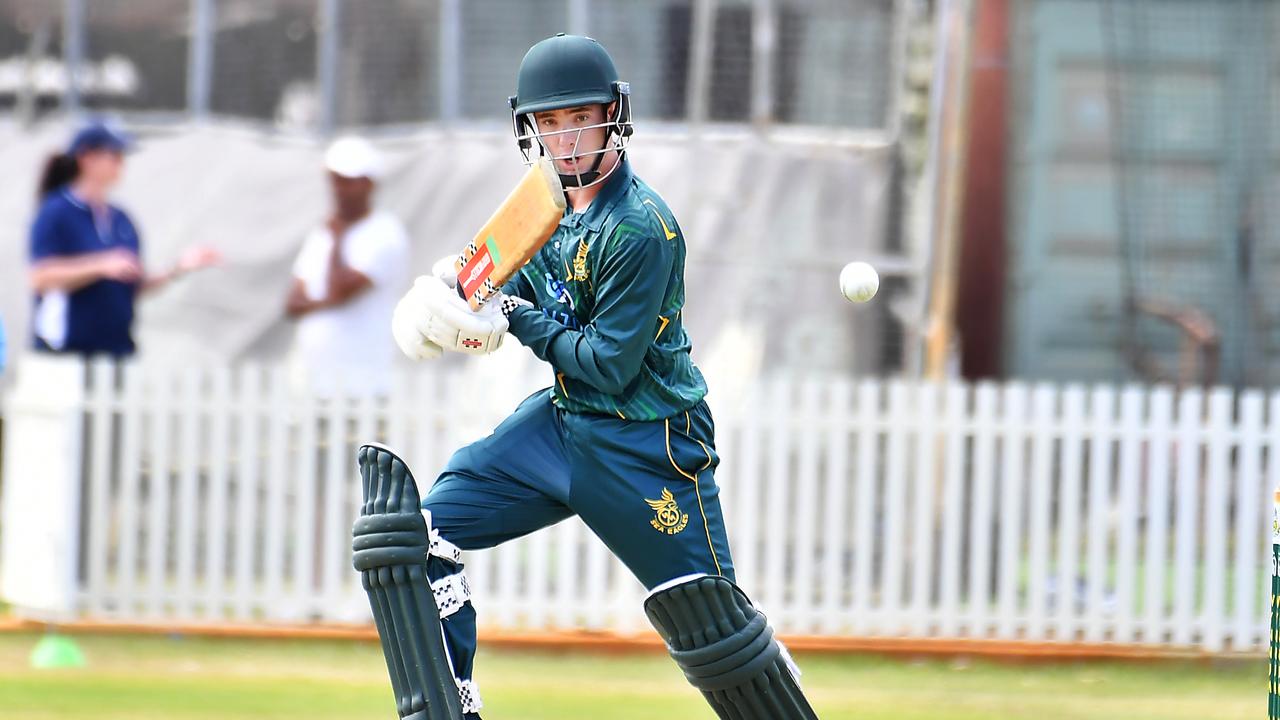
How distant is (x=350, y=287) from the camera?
27.0 ft

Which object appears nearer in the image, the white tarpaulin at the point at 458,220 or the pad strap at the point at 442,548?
the pad strap at the point at 442,548

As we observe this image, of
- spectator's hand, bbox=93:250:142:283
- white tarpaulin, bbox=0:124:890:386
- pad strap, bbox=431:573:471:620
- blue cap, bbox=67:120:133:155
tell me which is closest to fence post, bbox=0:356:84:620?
spectator's hand, bbox=93:250:142:283

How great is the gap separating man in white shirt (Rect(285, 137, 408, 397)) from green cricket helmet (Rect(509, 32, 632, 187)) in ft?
12.2

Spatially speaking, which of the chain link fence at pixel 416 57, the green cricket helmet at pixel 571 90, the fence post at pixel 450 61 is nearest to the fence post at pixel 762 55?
the chain link fence at pixel 416 57

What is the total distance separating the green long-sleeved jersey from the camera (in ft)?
14.8

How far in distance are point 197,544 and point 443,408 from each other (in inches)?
46.7

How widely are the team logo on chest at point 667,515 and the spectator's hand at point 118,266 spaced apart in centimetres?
420

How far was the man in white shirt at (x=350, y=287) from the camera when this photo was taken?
27.0 ft

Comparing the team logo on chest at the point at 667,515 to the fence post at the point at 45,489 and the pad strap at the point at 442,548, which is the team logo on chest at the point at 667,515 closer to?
the pad strap at the point at 442,548

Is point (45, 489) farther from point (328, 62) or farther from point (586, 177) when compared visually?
point (586, 177)

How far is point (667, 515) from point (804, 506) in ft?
11.8

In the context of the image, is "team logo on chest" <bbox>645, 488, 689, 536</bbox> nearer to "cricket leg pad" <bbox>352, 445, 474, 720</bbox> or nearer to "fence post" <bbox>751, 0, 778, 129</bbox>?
"cricket leg pad" <bbox>352, 445, 474, 720</bbox>

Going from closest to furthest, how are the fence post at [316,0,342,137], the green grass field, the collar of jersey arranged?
the collar of jersey, the green grass field, the fence post at [316,0,342,137]

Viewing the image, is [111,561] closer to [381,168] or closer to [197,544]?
[197,544]
